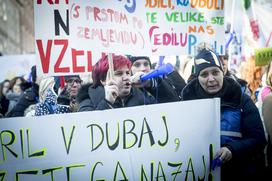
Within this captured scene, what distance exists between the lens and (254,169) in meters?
2.51

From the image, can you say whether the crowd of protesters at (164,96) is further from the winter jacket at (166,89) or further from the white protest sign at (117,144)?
the white protest sign at (117,144)

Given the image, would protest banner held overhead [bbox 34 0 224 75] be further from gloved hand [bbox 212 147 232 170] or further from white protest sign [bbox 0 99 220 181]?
gloved hand [bbox 212 147 232 170]

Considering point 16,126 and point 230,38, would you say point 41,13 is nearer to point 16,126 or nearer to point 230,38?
point 16,126

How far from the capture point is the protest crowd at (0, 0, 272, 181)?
2002 millimetres

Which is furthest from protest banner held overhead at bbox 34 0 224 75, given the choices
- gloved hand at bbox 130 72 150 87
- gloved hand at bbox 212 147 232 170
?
gloved hand at bbox 212 147 232 170

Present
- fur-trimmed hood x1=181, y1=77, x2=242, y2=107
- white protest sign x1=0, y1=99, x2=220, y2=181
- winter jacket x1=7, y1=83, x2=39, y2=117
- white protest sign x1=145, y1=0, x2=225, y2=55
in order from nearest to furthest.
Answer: white protest sign x1=0, y1=99, x2=220, y2=181 < winter jacket x1=7, y1=83, x2=39, y2=117 < white protest sign x1=145, y1=0, x2=225, y2=55 < fur-trimmed hood x1=181, y1=77, x2=242, y2=107

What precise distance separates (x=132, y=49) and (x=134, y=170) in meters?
0.63

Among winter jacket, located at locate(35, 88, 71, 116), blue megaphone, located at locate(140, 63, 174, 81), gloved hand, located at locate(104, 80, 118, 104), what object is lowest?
winter jacket, located at locate(35, 88, 71, 116)

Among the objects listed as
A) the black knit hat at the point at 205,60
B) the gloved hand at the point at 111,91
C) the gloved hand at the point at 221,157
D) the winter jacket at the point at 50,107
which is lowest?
the gloved hand at the point at 221,157

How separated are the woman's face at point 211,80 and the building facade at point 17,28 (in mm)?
1002

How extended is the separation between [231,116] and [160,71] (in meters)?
0.53

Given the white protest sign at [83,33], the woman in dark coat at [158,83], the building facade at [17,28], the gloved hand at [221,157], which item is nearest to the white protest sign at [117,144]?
the gloved hand at [221,157]

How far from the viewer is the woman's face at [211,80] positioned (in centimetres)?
236

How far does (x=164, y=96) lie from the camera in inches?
88.2
